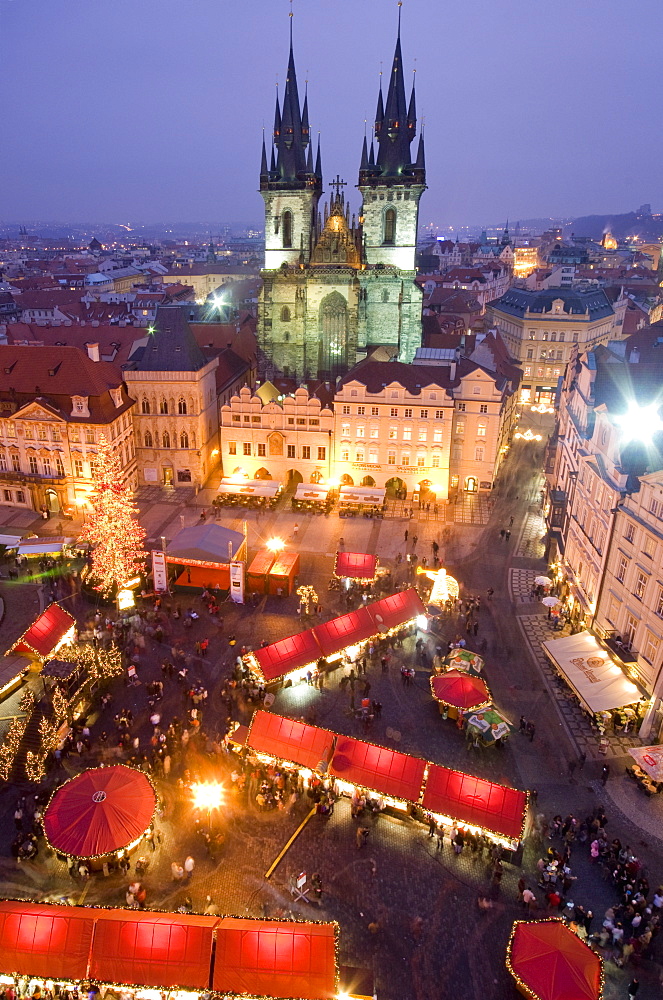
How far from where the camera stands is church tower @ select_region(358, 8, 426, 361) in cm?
7694

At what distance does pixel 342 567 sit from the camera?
47.0 metres

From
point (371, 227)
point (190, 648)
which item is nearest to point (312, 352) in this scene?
point (371, 227)

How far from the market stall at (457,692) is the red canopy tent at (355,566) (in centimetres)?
1174

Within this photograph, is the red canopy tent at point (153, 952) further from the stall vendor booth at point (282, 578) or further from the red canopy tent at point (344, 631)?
the stall vendor booth at point (282, 578)

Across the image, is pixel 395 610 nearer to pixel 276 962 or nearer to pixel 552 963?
pixel 552 963

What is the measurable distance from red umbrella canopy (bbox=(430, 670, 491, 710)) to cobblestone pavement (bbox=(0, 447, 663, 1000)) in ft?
5.56

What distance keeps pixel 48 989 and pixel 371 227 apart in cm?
7562

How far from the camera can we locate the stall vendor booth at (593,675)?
113 feet

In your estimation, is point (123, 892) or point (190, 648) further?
point (190, 648)

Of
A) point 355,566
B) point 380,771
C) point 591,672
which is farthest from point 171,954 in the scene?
point 355,566

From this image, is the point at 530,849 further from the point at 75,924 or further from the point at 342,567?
the point at 342,567

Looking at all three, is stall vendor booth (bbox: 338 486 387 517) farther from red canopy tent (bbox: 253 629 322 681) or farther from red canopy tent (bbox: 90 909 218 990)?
red canopy tent (bbox: 90 909 218 990)

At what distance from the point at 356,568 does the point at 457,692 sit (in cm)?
1412

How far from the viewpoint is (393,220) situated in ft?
260
